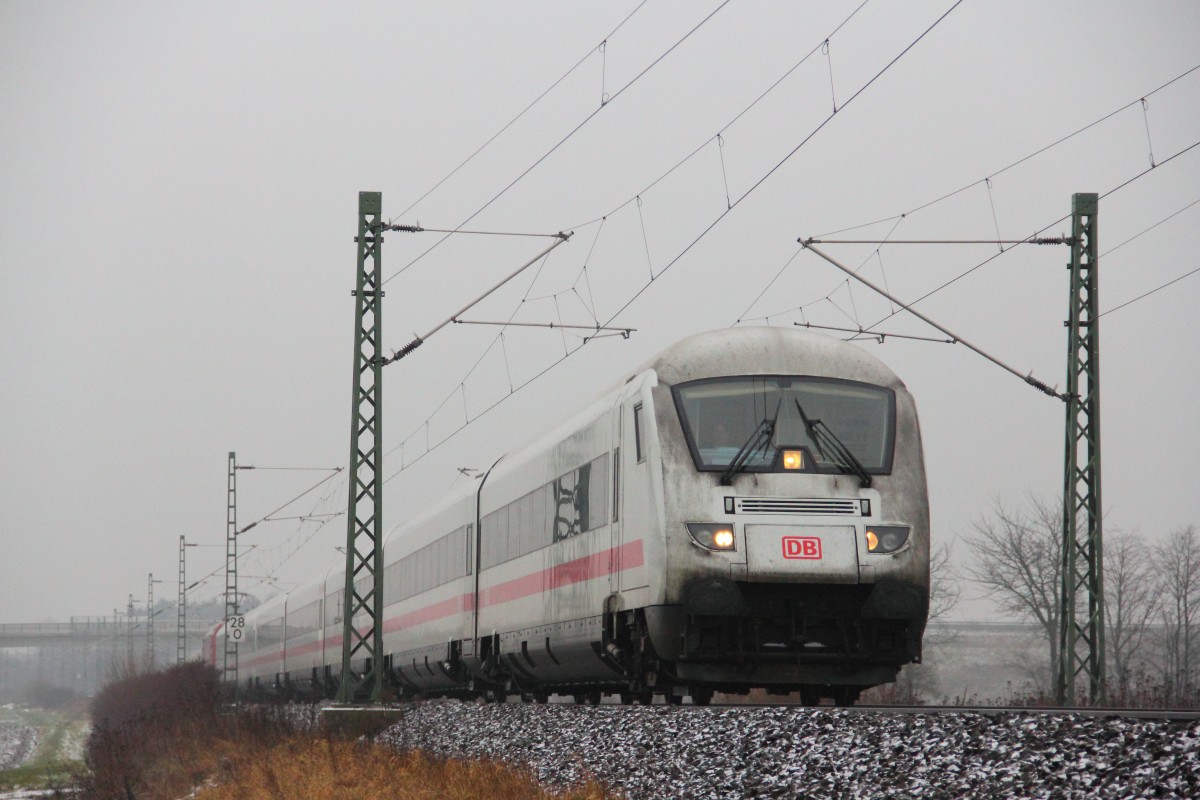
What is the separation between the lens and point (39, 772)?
1594 inches

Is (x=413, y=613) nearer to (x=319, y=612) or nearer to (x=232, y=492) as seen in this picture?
(x=319, y=612)

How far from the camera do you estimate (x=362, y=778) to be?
1488cm

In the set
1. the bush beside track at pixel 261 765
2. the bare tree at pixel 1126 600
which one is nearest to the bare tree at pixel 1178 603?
the bare tree at pixel 1126 600

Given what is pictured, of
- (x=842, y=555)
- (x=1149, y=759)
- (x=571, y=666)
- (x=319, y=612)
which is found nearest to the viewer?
(x=1149, y=759)

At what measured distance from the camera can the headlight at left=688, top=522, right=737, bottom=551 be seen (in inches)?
552

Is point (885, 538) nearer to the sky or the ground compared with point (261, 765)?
nearer to the sky

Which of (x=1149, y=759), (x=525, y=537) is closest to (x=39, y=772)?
(x=525, y=537)

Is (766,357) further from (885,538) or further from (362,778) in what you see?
(362,778)

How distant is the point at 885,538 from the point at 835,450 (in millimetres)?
938

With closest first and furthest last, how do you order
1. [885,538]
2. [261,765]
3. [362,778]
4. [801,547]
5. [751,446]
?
1. [801,547]
2. [885,538]
3. [751,446]
4. [362,778]
5. [261,765]

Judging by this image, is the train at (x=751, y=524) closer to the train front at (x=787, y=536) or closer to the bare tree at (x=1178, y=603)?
the train front at (x=787, y=536)

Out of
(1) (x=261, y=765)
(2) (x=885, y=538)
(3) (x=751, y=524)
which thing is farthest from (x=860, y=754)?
(1) (x=261, y=765)

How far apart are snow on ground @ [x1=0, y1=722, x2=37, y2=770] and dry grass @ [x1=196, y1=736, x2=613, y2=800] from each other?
130ft

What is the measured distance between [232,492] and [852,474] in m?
36.4
